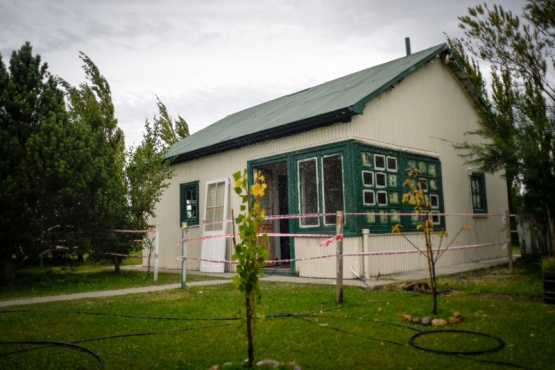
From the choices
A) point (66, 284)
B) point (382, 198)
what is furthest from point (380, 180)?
point (66, 284)

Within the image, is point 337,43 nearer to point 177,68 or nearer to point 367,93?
point 367,93

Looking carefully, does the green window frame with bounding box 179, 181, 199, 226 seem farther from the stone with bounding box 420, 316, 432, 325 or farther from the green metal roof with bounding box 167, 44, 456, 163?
the stone with bounding box 420, 316, 432, 325

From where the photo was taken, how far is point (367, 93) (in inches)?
357

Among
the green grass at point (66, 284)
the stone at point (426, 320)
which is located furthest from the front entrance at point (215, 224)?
the stone at point (426, 320)

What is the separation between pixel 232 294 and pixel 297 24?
6.65 m

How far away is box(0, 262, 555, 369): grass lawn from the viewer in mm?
3475

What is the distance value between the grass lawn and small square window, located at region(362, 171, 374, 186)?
276 centimetres

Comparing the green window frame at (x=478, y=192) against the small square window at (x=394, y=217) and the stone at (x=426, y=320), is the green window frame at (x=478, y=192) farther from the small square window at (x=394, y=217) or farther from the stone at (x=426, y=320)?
the stone at (x=426, y=320)

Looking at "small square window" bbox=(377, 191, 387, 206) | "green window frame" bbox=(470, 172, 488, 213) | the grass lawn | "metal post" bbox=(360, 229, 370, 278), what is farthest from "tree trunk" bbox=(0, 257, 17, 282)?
"green window frame" bbox=(470, 172, 488, 213)

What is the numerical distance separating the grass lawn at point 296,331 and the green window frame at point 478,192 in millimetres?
5745

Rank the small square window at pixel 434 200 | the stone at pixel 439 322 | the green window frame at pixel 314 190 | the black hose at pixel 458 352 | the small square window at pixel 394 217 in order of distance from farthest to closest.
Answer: the small square window at pixel 434 200 < the small square window at pixel 394 217 < the green window frame at pixel 314 190 < the stone at pixel 439 322 < the black hose at pixel 458 352

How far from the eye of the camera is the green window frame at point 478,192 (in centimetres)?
1223

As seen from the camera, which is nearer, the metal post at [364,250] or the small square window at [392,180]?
the metal post at [364,250]

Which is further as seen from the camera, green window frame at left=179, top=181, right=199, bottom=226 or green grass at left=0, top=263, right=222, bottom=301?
green window frame at left=179, top=181, right=199, bottom=226
